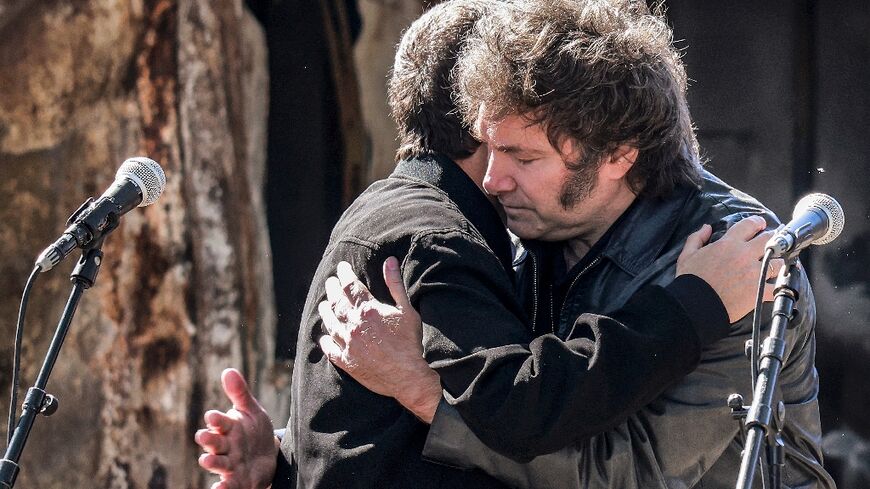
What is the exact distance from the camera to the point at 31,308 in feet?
17.2

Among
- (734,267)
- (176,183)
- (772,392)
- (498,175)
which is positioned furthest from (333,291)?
(176,183)

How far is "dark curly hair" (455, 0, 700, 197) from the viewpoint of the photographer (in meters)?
2.56

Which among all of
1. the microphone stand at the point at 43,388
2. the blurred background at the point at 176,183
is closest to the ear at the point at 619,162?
the microphone stand at the point at 43,388

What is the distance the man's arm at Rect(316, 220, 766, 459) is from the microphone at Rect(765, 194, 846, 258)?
0.21 meters

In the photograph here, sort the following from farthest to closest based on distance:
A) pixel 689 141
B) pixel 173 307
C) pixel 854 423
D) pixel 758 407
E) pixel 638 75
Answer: pixel 173 307
pixel 854 423
pixel 689 141
pixel 638 75
pixel 758 407

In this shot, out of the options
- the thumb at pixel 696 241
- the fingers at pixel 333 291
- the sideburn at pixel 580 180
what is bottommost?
the thumb at pixel 696 241

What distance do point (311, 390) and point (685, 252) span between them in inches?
33.6

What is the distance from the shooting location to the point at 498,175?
2.65 meters

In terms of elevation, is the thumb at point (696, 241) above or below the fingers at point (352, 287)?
below

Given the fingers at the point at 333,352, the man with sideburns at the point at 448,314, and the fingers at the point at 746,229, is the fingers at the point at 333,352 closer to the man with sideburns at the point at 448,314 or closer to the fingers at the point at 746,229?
the man with sideburns at the point at 448,314

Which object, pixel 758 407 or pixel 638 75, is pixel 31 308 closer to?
pixel 638 75

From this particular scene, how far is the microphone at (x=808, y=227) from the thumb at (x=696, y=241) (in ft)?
0.81

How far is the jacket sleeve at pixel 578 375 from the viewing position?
2258 mm

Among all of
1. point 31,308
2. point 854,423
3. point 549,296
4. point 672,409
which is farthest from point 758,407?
point 31,308
